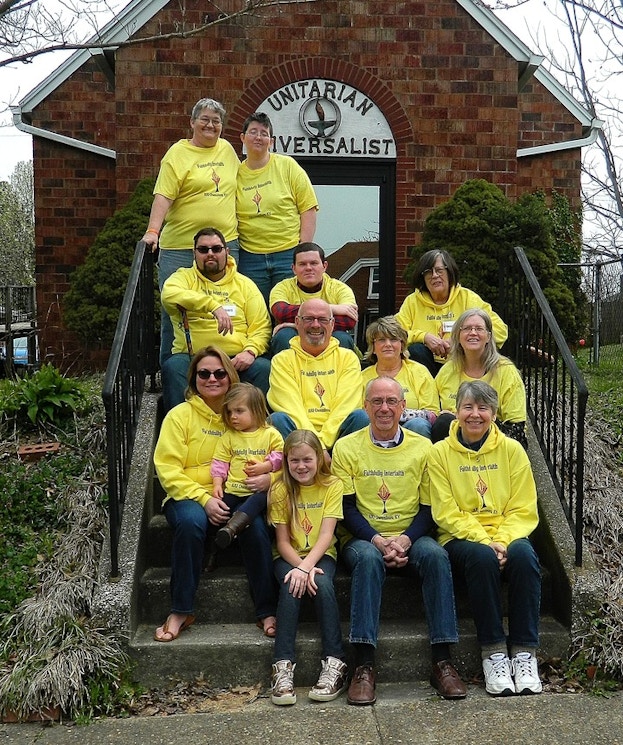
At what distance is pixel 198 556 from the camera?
3971 mm

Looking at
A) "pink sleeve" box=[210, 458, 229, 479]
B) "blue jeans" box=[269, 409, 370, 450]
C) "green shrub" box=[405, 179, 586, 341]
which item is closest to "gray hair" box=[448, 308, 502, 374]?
"blue jeans" box=[269, 409, 370, 450]

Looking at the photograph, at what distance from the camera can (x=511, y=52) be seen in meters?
8.62

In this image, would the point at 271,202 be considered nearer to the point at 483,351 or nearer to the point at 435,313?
the point at 435,313

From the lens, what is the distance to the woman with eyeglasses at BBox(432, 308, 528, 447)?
4.65m

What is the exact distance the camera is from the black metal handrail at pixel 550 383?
4.21 meters

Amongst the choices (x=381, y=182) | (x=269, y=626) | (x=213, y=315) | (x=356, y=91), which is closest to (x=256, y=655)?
(x=269, y=626)

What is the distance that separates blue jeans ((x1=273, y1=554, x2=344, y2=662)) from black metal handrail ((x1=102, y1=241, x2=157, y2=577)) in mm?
808

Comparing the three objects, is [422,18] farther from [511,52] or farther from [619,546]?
[619,546]

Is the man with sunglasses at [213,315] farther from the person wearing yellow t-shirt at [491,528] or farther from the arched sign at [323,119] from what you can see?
the arched sign at [323,119]

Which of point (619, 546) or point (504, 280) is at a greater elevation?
point (504, 280)

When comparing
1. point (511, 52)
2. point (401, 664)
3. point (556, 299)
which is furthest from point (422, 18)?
point (401, 664)

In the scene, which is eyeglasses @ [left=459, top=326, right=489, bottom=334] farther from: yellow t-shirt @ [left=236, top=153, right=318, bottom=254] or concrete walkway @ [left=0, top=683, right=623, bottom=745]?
concrete walkway @ [left=0, top=683, right=623, bottom=745]

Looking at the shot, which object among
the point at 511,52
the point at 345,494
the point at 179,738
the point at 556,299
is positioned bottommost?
the point at 179,738

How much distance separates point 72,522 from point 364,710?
2064mm
